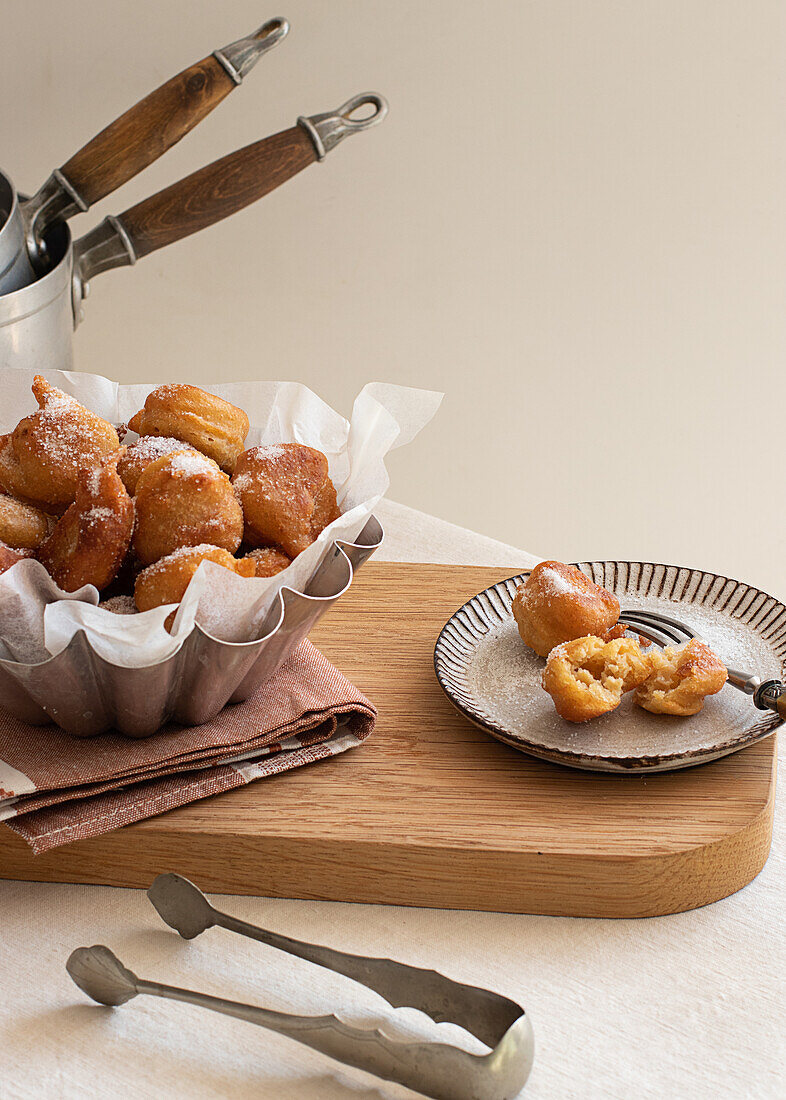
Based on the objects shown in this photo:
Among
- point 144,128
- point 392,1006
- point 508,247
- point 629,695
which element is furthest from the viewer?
point 508,247

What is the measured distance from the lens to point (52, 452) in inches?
29.6

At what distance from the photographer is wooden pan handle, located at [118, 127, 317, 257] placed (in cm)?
122

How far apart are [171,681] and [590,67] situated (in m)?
1.51

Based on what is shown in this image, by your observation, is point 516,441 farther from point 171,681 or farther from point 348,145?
point 171,681

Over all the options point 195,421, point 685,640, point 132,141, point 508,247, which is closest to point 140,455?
point 195,421

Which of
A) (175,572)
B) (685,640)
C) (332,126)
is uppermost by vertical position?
(332,126)

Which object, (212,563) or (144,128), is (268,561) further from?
(144,128)

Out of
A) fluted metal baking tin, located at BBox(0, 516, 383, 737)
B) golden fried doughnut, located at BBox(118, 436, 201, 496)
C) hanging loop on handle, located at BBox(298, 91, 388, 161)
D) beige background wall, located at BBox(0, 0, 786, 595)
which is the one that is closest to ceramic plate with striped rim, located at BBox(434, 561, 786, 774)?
fluted metal baking tin, located at BBox(0, 516, 383, 737)

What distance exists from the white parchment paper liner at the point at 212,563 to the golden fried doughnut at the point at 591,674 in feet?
0.58

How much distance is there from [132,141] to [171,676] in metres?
0.72

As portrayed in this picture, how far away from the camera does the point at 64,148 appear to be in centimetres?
191

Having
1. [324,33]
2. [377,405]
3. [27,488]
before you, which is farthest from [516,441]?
[27,488]

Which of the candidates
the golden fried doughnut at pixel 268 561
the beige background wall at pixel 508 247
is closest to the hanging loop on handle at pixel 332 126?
the golden fried doughnut at pixel 268 561

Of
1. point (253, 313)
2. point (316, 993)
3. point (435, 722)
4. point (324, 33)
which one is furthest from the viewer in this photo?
point (253, 313)
